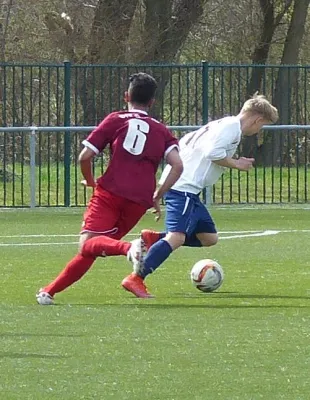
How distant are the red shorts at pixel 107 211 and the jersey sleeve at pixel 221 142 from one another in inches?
26.8

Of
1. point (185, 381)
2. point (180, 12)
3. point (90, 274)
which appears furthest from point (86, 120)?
point (185, 381)

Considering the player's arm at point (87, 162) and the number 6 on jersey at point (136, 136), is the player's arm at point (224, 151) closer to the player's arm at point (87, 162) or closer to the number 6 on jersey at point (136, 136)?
the number 6 on jersey at point (136, 136)

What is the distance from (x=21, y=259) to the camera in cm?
1311

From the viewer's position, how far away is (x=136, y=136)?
9.98 meters

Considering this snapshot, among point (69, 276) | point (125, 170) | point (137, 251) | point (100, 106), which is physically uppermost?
point (125, 170)

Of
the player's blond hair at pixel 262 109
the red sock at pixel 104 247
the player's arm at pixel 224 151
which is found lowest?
the red sock at pixel 104 247

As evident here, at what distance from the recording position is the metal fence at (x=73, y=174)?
20.8m

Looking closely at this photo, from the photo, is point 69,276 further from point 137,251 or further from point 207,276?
point 207,276

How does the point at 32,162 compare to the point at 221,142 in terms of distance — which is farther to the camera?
the point at 32,162

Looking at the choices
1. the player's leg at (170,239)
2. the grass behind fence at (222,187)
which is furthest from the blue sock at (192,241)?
the grass behind fence at (222,187)

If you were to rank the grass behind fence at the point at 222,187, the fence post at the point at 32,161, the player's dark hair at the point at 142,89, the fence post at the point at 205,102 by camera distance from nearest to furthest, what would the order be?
the player's dark hair at the point at 142,89 < the fence post at the point at 32,161 < the fence post at the point at 205,102 < the grass behind fence at the point at 222,187

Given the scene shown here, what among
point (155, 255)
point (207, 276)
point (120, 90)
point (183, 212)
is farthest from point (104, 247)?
point (120, 90)

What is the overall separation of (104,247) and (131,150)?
2.40 ft

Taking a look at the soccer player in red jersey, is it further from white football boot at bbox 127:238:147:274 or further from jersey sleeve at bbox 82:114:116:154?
white football boot at bbox 127:238:147:274
